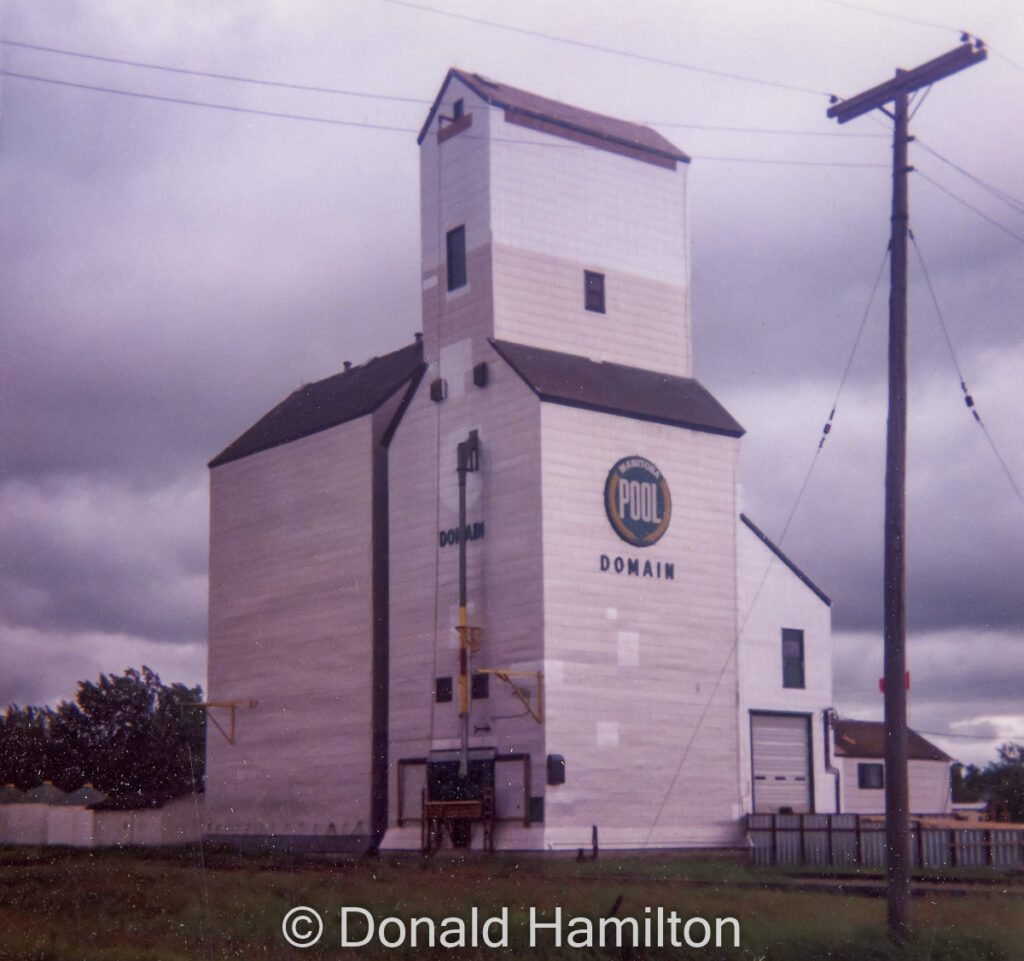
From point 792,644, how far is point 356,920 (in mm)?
27905

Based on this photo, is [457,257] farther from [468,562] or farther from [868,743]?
[868,743]

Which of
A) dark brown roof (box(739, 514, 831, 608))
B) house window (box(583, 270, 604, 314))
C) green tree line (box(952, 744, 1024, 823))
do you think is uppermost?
house window (box(583, 270, 604, 314))

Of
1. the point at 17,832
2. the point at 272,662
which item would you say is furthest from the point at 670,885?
the point at 17,832

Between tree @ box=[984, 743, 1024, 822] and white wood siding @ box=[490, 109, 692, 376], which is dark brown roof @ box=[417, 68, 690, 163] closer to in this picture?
white wood siding @ box=[490, 109, 692, 376]

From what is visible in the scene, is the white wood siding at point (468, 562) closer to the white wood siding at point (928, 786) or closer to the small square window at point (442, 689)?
the small square window at point (442, 689)

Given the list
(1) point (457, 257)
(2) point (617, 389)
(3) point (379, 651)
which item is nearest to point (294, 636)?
(3) point (379, 651)

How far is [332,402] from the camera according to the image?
51.4m

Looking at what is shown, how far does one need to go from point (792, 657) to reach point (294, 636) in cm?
1650

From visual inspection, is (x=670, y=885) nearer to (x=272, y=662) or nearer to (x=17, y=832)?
(x=272, y=662)

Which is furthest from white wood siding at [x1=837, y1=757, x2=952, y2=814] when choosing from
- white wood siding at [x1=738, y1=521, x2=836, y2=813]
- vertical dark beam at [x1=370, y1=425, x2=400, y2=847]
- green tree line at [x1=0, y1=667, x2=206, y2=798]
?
green tree line at [x1=0, y1=667, x2=206, y2=798]

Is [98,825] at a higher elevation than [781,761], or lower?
lower

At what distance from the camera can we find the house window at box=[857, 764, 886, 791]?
57250mm

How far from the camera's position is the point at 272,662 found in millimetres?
49219

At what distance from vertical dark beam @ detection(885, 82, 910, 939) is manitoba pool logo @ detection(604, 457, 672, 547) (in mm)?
20009
